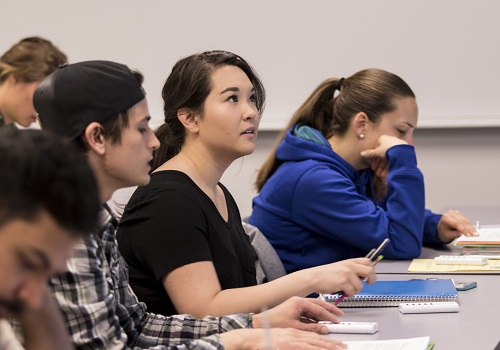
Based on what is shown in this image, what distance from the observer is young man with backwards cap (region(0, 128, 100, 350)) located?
2.28ft

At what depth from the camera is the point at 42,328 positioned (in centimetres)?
97

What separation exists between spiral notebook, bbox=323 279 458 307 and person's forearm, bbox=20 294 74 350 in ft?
3.40

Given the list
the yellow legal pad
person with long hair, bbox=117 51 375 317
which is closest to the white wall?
the yellow legal pad

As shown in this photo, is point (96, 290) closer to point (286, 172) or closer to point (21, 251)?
point (21, 251)

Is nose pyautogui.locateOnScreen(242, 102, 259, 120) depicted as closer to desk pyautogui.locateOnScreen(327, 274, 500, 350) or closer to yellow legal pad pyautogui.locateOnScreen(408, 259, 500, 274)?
desk pyautogui.locateOnScreen(327, 274, 500, 350)

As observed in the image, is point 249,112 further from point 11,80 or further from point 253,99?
point 11,80

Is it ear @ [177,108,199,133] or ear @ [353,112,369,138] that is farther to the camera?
ear @ [353,112,369,138]

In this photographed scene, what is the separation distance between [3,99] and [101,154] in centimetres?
214

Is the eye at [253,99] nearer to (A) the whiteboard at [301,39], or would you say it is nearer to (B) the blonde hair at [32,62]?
(B) the blonde hair at [32,62]

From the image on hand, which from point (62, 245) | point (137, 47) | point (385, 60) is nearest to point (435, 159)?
point (385, 60)

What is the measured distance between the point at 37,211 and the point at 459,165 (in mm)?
3908

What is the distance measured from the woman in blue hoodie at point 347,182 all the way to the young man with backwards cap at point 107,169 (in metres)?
0.97

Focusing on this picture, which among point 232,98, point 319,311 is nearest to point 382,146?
point 232,98

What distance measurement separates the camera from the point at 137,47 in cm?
448
